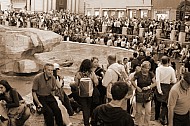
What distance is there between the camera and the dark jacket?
357cm

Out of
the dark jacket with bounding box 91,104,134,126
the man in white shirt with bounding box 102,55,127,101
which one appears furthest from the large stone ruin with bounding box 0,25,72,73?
the dark jacket with bounding box 91,104,134,126

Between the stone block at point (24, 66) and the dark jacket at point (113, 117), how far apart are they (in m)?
7.26

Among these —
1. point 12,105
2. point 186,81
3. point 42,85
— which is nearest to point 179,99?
point 186,81

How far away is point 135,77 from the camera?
625 cm

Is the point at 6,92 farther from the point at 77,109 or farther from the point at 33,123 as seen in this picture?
the point at 77,109

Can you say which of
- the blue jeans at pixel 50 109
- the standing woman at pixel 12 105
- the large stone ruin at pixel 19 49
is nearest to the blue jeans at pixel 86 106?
the blue jeans at pixel 50 109

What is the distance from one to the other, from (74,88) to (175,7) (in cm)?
2803

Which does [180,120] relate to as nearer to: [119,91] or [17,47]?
[119,91]

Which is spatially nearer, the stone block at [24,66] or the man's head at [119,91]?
the man's head at [119,91]

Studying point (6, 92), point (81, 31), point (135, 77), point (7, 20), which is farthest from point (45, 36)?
point (7, 20)

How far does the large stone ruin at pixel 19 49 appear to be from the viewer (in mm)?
10688

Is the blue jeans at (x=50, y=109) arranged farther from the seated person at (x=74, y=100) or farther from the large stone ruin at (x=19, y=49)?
the large stone ruin at (x=19, y=49)

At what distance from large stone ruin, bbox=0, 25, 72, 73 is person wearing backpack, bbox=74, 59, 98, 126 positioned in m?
4.88

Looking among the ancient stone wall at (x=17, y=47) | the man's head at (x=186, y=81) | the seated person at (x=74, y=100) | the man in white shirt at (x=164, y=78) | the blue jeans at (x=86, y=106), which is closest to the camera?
the man's head at (x=186, y=81)
